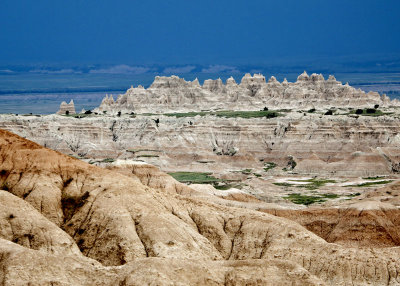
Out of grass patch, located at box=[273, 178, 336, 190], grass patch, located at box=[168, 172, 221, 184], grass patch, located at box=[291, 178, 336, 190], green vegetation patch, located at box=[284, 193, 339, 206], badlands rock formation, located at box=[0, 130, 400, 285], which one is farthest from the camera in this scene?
grass patch, located at box=[168, 172, 221, 184]

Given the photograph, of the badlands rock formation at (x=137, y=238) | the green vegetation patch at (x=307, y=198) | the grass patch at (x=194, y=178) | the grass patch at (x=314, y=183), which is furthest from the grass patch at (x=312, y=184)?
the badlands rock formation at (x=137, y=238)

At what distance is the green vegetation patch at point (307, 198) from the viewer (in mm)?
147875

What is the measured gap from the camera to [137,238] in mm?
75312

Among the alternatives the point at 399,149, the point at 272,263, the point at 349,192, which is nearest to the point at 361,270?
the point at 272,263

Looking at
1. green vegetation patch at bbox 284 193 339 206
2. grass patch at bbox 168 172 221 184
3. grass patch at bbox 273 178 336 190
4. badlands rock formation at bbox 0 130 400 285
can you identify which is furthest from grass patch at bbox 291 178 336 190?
badlands rock formation at bbox 0 130 400 285

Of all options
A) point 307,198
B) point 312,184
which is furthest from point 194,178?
point 307,198

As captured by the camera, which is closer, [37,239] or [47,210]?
[37,239]

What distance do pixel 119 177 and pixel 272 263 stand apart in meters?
28.9

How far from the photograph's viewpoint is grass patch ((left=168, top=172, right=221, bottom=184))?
178 m

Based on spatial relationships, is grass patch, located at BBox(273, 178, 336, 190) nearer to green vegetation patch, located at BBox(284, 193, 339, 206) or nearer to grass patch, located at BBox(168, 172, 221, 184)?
green vegetation patch, located at BBox(284, 193, 339, 206)

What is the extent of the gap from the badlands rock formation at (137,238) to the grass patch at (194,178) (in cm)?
8670

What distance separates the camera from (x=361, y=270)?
246 feet

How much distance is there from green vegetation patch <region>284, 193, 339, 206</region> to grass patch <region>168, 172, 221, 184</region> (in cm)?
2425

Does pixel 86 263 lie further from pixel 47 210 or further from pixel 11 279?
pixel 47 210
